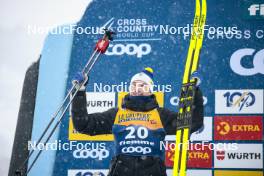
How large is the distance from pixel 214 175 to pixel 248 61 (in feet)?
3.04

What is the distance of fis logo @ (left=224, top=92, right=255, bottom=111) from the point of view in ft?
13.5

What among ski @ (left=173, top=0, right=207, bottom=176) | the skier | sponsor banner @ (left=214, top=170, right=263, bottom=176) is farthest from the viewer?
the skier

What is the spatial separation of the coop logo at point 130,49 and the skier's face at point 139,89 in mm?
227

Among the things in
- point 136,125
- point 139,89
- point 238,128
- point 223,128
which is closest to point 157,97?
point 139,89

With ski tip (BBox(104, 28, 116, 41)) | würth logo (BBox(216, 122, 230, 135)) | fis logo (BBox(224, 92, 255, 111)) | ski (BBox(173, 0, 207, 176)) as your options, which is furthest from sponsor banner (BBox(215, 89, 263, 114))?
ski tip (BBox(104, 28, 116, 41))

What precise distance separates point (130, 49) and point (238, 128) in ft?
3.49

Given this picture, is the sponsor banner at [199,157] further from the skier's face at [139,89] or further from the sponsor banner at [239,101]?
the skier's face at [139,89]

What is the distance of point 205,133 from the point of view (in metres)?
4.17

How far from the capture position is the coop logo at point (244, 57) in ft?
13.7

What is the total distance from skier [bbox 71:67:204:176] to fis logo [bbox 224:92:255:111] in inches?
8.5

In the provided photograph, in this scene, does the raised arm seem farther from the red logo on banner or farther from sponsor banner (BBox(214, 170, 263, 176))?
sponsor banner (BBox(214, 170, 263, 176))

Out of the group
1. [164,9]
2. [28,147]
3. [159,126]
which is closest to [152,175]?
[159,126]

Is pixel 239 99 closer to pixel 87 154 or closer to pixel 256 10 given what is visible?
pixel 256 10

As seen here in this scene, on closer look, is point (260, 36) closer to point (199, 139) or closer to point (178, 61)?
point (178, 61)
